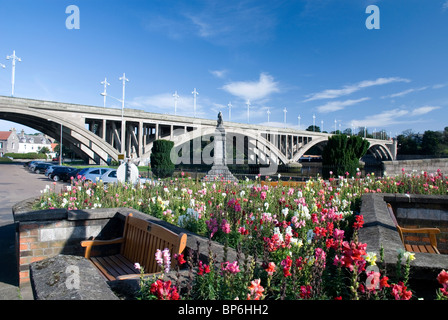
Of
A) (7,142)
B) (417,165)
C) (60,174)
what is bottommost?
(60,174)

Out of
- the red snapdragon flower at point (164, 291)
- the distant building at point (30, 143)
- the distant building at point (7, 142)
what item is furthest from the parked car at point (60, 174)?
the distant building at point (30, 143)

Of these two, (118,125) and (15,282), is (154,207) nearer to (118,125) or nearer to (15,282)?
(15,282)

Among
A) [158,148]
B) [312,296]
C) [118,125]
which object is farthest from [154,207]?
[118,125]

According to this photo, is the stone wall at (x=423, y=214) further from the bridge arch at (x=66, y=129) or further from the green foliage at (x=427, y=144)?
the green foliage at (x=427, y=144)

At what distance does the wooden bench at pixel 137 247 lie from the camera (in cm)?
314

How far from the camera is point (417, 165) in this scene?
1555 cm

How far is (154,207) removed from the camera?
19.7 feet

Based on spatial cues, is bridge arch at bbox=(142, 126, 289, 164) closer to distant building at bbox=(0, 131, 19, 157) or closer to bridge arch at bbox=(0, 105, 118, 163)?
bridge arch at bbox=(0, 105, 118, 163)

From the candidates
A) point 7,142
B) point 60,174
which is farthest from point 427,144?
point 7,142

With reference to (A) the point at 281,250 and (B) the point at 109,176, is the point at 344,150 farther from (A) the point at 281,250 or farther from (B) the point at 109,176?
(A) the point at 281,250

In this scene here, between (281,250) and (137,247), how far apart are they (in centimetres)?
211

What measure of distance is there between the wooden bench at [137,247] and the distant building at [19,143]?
4385 inches

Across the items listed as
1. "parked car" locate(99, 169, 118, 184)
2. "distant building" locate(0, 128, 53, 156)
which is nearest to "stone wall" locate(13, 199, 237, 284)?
"parked car" locate(99, 169, 118, 184)
